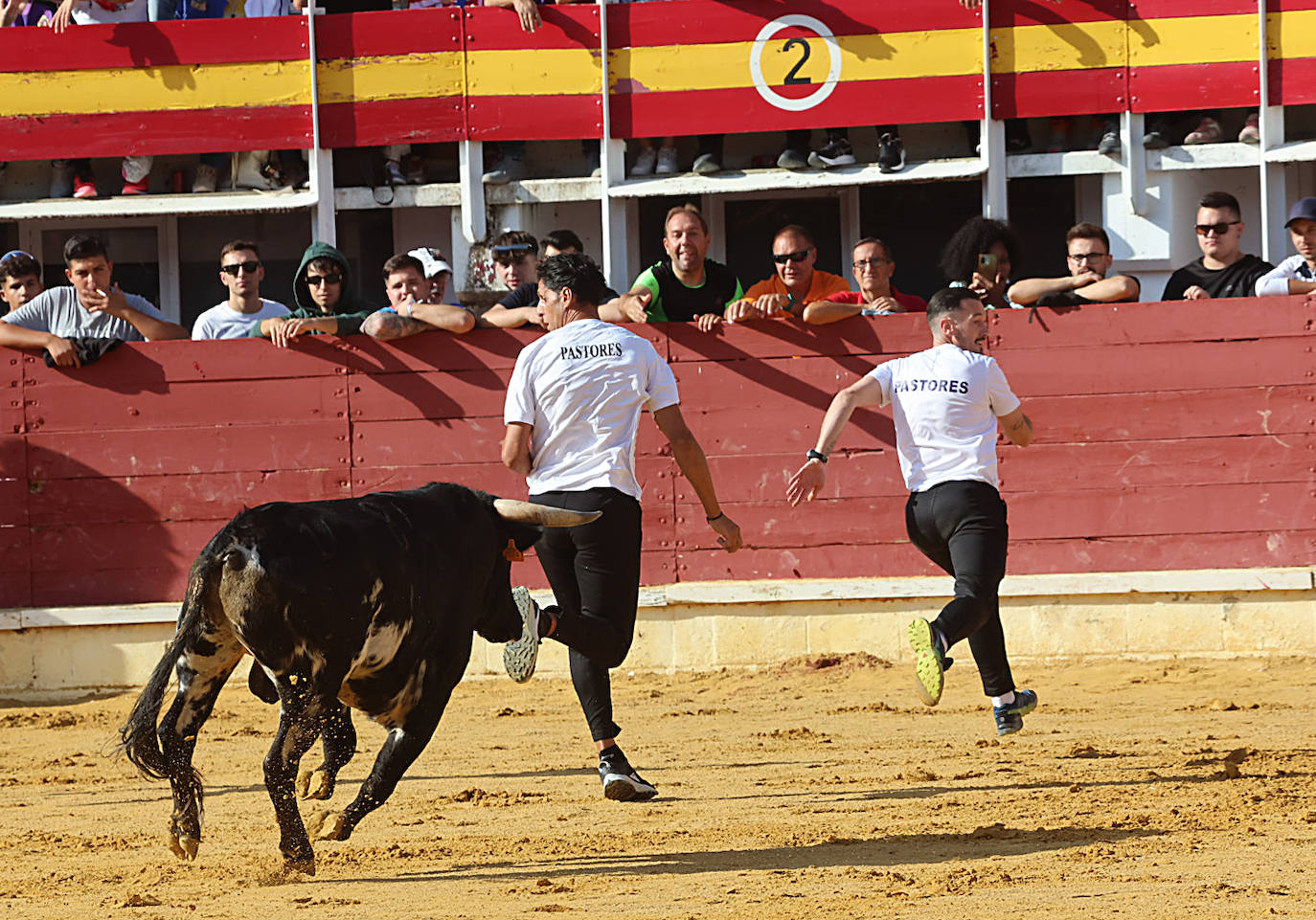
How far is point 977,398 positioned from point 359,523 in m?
2.31

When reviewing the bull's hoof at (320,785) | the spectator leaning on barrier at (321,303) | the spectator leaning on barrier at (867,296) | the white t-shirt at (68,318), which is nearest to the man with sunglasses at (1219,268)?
the spectator leaning on barrier at (867,296)

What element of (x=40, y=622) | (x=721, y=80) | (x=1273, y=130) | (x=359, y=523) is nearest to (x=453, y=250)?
(x=721, y=80)

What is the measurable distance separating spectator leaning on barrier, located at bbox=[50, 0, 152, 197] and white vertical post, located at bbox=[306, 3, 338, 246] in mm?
1034

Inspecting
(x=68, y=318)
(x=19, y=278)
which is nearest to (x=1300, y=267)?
(x=68, y=318)

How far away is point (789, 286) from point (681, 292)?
1.63ft

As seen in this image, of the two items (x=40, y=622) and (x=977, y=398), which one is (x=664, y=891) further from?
(x=40, y=622)

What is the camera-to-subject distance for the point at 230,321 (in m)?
8.74

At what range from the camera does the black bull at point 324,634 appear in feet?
13.9

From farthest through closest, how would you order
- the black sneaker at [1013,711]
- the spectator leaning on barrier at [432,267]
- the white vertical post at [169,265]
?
the white vertical post at [169,265] → the spectator leaning on barrier at [432,267] → the black sneaker at [1013,711]

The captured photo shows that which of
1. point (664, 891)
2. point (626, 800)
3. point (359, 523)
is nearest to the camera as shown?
point (664, 891)

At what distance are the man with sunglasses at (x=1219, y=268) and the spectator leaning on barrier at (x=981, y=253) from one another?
0.81m

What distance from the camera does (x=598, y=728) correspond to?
5453mm

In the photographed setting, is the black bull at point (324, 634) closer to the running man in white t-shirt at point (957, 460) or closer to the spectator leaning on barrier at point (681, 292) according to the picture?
the running man in white t-shirt at point (957, 460)

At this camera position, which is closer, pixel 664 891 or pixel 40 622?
pixel 664 891
